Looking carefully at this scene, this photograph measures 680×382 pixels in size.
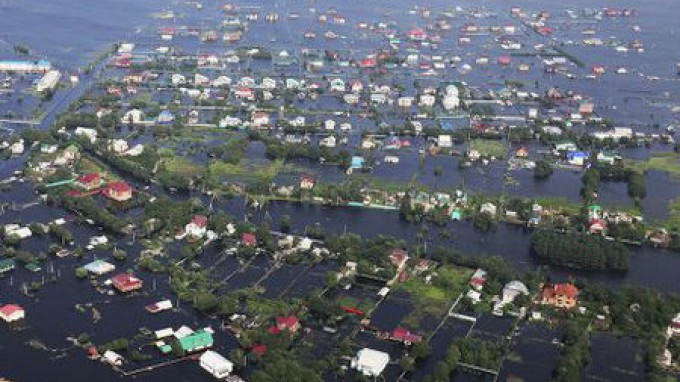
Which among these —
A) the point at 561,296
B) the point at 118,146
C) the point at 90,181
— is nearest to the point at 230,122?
the point at 118,146

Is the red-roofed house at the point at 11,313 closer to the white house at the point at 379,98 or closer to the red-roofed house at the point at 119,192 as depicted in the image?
the red-roofed house at the point at 119,192

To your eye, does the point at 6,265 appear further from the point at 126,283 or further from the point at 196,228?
the point at 196,228

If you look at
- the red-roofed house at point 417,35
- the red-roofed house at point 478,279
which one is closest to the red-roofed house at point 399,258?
the red-roofed house at point 478,279

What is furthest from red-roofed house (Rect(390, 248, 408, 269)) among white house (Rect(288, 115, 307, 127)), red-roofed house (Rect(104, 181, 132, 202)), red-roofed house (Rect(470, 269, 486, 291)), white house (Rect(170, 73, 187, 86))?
white house (Rect(170, 73, 187, 86))

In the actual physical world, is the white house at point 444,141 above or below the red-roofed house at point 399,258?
below

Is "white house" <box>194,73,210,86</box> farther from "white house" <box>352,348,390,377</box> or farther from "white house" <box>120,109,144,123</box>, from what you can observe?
"white house" <box>352,348,390,377</box>

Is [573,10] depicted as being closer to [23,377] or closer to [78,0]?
[78,0]
